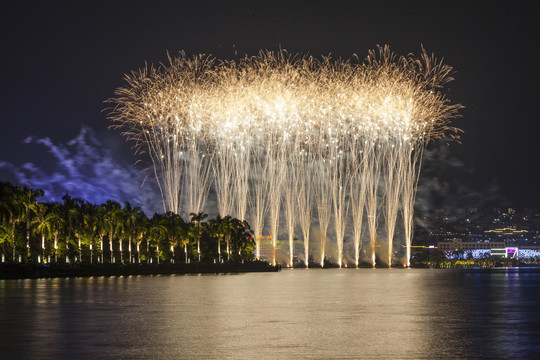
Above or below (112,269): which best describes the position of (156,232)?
above

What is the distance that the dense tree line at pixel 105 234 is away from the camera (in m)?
87.9

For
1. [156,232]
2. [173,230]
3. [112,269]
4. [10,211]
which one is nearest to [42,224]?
[10,211]

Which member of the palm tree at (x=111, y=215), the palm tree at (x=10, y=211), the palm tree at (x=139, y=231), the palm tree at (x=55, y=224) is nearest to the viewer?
the palm tree at (x=10, y=211)

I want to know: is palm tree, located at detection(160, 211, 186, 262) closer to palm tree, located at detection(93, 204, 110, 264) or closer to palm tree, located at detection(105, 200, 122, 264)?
palm tree, located at detection(105, 200, 122, 264)

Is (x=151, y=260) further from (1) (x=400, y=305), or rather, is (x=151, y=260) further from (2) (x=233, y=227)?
(1) (x=400, y=305)

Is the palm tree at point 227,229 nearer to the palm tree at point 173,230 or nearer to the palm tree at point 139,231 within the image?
the palm tree at point 173,230

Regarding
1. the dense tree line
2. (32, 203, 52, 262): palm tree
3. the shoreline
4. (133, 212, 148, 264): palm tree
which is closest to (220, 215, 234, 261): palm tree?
the dense tree line

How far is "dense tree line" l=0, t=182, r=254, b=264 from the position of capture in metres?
87.9

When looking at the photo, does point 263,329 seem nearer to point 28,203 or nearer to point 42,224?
point 28,203

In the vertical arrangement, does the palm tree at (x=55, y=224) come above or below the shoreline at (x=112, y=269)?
above

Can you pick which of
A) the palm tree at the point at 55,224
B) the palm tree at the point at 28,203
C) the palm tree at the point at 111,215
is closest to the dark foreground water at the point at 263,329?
the palm tree at the point at 28,203

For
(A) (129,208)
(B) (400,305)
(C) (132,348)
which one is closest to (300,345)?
(C) (132,348)

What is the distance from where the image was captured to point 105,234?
109 metres

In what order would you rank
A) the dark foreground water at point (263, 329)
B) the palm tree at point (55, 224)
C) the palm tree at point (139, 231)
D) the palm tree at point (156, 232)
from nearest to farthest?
the dark foreground water at point (263, 329)
the palm tree at point (55, 224)
the palm tree at point (139, 231)
the palm tree at point (156, 232)
